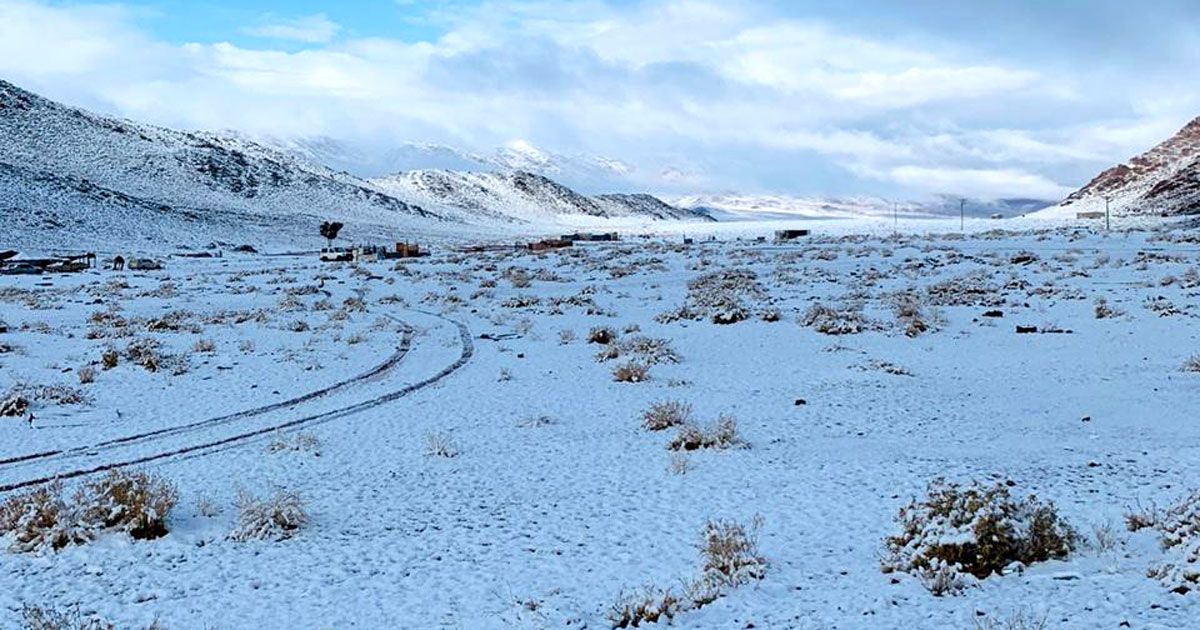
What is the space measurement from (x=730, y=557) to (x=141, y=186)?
111012mm

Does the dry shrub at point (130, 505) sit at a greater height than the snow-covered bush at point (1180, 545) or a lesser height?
lesser

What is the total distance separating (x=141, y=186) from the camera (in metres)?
103

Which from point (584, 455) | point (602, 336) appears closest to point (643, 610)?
point (584, 455)

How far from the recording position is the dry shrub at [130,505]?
670cm

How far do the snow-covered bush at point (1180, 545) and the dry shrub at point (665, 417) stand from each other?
487cm

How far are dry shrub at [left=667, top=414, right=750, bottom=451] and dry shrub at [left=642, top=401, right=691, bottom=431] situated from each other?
732mm

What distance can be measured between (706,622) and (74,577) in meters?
3.99

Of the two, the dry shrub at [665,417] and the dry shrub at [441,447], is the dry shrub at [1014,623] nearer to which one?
the dry shrub at [665,417]

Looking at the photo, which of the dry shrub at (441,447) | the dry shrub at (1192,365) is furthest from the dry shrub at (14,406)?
the dry shrub at (1192,365)

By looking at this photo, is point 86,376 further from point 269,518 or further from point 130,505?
point 269,518

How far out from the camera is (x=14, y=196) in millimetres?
81625

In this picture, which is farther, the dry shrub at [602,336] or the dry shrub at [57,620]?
the dry shrub at [602,336]

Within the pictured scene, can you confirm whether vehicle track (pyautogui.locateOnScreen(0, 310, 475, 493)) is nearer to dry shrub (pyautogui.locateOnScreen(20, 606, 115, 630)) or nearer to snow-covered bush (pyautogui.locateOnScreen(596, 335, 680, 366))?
dry shrub (pyautogui.locateOnScreen(20, 606, 115, 630))

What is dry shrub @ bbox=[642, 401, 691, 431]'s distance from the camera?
1007cm
